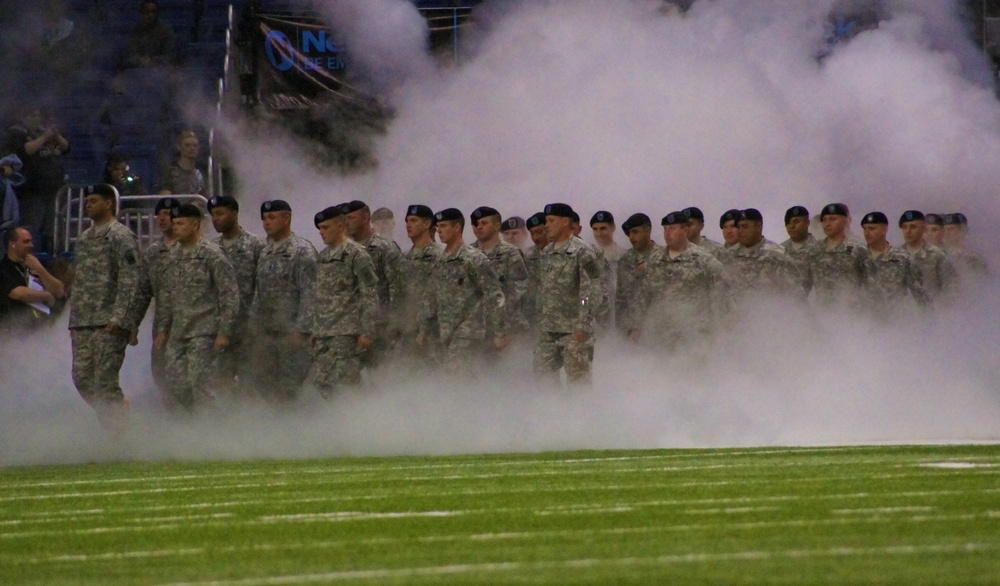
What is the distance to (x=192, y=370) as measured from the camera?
1226cm

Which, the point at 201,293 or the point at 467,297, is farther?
the point at 467,297

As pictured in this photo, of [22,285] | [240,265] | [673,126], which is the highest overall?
[673,126]

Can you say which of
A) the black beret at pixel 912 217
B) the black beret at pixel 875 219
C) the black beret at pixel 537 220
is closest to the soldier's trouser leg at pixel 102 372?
the black beret at pixel 537 220

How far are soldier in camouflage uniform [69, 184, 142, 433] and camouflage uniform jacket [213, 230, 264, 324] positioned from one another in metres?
1.10

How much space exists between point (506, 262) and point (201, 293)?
2957mm

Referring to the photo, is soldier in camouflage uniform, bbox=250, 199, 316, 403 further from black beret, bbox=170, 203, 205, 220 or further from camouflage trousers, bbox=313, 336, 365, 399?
black beret, bbox=170, 203, 205, 220

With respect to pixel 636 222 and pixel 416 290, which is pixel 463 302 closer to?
pixel 416 290

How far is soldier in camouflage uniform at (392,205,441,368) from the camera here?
13719mm

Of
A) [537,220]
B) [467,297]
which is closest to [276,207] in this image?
[467,297]

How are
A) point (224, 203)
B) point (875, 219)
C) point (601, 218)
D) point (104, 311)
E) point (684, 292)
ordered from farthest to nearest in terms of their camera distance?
point (601, 218) < point (875, 219) < point (684, 292) < point (224, 203) < point (104, 311)

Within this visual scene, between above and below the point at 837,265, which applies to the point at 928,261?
above

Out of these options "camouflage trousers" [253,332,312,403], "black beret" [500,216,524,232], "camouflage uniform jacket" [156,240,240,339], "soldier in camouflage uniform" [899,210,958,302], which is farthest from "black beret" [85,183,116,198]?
"soldier in camouflage uniform" [899,210,958,302]

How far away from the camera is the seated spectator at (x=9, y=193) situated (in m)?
17.2

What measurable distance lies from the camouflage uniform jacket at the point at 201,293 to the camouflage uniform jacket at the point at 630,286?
139 inches
